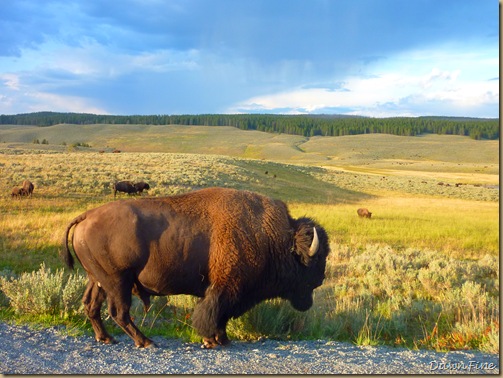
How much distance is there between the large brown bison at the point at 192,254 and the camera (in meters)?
5.25

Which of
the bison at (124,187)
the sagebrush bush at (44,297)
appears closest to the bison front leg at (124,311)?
the sagebrush bush at (44,297)

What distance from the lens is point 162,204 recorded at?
563 cm

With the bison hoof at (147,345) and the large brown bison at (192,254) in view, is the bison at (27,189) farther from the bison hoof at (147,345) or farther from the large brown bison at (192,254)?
the bison hoof at (147,345)

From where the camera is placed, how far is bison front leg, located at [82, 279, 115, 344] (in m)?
5.48

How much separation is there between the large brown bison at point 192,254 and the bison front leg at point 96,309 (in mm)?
12

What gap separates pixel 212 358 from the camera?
4.90m

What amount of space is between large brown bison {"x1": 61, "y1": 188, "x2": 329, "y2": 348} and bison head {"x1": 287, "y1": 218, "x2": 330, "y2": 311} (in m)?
0.02

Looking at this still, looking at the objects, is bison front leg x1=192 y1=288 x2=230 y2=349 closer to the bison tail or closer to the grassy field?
the grassy field

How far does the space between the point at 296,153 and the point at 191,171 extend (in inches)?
3453

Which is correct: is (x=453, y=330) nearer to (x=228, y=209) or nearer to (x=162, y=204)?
(x=228, y=209)

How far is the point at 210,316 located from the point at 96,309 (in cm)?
146

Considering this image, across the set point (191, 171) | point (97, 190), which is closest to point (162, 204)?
point (97, 190)

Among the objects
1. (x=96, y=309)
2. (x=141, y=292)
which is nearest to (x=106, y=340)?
(x=96, y=309)

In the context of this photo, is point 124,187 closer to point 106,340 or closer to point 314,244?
point 106,340
